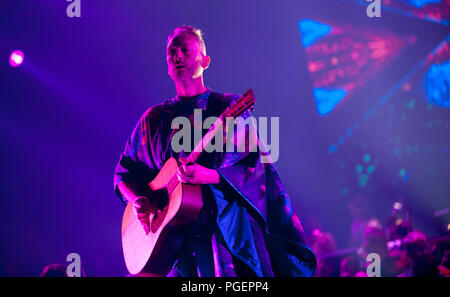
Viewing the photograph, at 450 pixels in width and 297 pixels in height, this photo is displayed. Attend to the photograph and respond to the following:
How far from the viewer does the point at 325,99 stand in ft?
16.9

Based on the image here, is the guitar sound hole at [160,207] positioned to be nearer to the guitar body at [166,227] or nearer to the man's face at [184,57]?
the guitar body at [166,227]

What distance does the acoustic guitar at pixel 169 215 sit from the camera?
7.56 feet

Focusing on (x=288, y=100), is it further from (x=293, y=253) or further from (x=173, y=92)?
(x=293, y=253)

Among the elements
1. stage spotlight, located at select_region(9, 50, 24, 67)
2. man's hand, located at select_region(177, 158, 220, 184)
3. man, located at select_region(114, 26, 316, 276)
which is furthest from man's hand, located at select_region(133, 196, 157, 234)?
stage spotlight, located at select_region(9, 50, 24, 67)

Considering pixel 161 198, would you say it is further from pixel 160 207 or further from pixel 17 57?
pixel 17 57

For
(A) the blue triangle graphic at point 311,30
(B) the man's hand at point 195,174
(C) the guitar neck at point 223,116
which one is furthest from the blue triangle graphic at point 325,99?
(B) the man's hand at point 195,174

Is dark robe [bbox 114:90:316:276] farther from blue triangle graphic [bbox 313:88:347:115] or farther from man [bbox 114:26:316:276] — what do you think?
blue triangle graphic [bbox 313:88:347:115]

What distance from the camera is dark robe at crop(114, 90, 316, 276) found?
2.34 metres

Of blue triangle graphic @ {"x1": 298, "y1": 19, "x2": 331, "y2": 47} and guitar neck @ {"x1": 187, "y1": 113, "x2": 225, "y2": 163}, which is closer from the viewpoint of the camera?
guitar neck @ {"x1": 187, "y1": 113, "x2": 225, "y2": 163}

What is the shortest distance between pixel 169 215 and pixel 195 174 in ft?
0.86

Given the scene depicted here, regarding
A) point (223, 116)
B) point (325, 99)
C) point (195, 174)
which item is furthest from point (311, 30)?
point (195, 174)

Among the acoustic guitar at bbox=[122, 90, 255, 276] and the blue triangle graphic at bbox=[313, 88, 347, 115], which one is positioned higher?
the blue triangle graphic at bbox=[313, 88, 347, 115]

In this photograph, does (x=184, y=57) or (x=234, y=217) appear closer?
(x=234, y=217)

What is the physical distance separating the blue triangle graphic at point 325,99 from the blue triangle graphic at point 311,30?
0.58 meters
